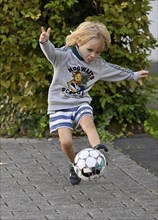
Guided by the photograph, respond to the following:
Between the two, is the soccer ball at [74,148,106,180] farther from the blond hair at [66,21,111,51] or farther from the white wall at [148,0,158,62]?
the white wall at [148,0,158,62]

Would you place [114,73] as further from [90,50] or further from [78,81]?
[90,50]

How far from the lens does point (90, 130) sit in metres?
7.50

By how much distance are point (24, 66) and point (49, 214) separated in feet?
10.9

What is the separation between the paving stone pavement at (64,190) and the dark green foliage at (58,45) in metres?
0.75

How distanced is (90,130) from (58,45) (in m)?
2.42

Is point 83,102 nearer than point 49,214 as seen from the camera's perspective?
No

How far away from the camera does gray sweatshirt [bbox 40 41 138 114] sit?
24.5 feet

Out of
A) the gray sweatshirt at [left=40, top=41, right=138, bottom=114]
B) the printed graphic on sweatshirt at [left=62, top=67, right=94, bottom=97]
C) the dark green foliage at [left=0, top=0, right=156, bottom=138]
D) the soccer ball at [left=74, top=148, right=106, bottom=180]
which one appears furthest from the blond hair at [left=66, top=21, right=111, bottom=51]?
the dark green foliage at [left=0, top=0, right=156, bottom=138]

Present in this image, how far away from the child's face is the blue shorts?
0.49 metres

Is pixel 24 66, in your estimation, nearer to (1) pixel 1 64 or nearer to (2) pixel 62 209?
(1) pixel 1 64

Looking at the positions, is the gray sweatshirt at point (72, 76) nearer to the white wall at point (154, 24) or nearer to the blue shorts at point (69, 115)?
the blue shorts at point (69, 115)

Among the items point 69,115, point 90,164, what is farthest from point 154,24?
point 90,164

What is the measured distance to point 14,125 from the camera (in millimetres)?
10180

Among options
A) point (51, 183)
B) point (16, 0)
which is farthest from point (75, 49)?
point (16, 0)
